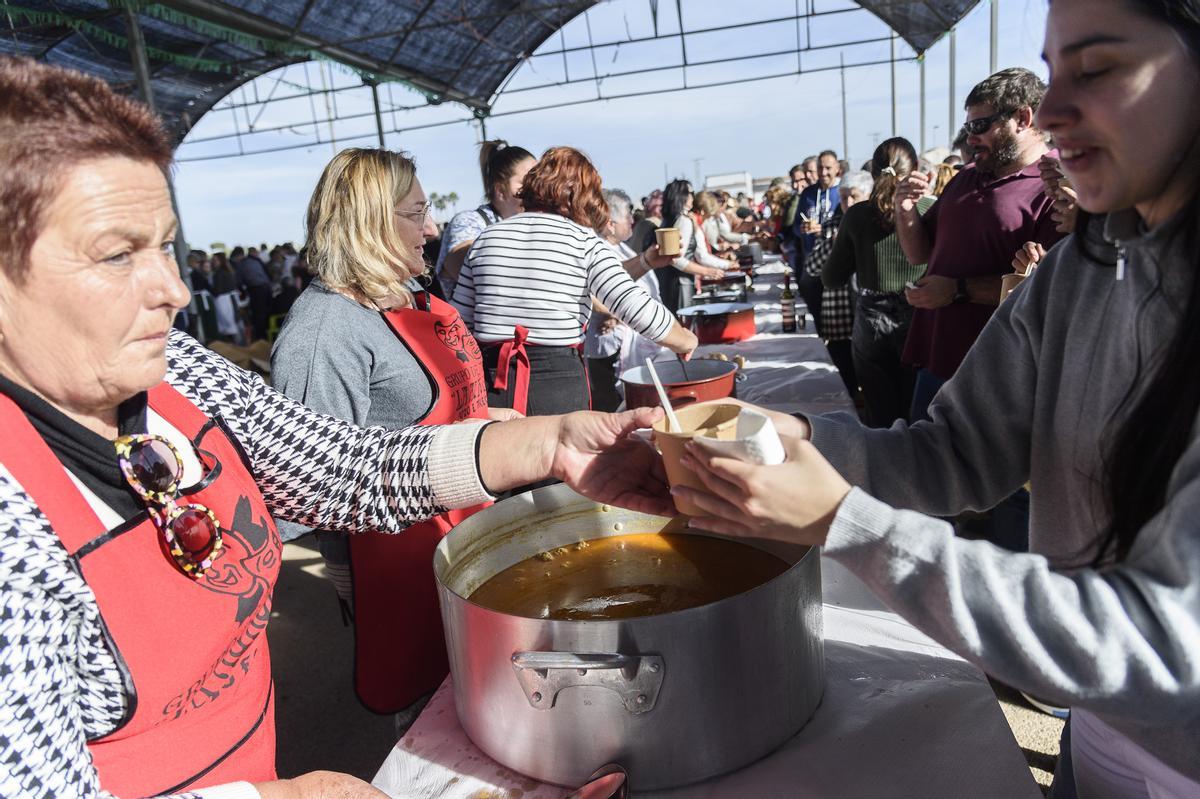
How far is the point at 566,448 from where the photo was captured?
1402mm

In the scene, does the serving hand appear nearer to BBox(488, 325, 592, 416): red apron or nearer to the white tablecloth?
the white tablecloth

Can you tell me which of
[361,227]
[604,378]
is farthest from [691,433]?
[604,378]

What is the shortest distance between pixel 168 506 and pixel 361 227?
1.20m

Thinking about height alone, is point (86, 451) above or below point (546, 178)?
below

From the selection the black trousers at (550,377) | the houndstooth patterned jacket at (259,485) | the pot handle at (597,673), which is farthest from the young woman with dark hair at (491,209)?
the pot handle at (597,673)

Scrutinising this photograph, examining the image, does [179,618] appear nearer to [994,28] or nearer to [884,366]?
[884,366]

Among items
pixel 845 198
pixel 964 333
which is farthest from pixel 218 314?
pixel 964 333

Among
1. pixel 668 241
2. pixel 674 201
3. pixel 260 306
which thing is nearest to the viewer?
pixel 668 241

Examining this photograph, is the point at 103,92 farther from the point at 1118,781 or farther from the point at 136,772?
the point at 1118,781

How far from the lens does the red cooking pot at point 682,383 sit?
6.79 ft

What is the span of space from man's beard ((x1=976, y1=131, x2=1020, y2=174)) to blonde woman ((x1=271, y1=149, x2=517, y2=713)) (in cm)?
188

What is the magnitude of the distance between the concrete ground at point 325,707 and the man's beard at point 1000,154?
5.61 ft

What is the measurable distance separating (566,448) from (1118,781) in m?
0.92

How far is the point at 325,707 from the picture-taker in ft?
8.96
